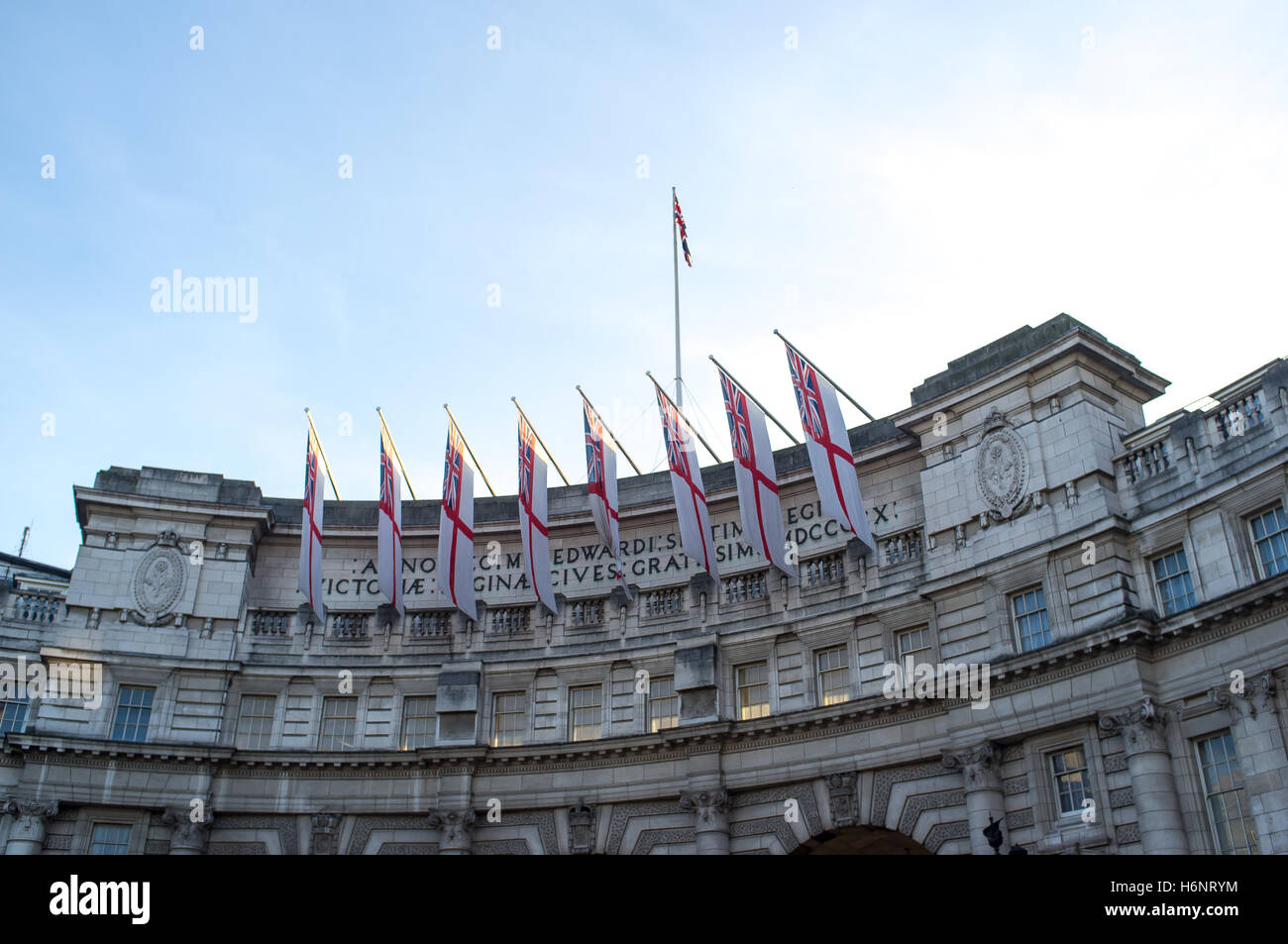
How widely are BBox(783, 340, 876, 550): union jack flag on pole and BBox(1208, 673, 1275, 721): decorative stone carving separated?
10219 mm

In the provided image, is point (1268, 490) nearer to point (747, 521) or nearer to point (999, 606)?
point (999, 606)

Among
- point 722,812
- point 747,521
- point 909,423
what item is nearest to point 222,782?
point 722,812

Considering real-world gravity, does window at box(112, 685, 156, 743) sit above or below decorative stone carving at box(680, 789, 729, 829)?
above

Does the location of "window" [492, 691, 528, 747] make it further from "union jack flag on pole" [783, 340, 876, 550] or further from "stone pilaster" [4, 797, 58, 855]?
"stone pilaster" [4, 797, 58, 855]

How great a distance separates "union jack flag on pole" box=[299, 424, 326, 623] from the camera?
127ft

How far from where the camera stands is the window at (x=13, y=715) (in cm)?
3734

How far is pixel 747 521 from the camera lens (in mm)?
34969

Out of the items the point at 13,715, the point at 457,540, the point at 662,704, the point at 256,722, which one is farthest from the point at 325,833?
the point at 662,704

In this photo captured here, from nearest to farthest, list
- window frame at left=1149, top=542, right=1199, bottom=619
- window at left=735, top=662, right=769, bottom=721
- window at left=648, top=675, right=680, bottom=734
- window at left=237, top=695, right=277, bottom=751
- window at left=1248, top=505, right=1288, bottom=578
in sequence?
window at left=1248, top=505, right=1288, bottom=578 → window frame at left=1149, top=542, right=1199, bottom=619 → window at left=735, top=662, right=769, bottom=721 → window at left=648, top=675, right=680, bottom=734 → window at left=237, top=695, right=277, bottom=751

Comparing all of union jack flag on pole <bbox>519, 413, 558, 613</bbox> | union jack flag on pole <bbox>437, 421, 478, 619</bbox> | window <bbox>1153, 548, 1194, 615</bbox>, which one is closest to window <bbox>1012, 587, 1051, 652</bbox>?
window <bbox>1153, 548, 1194, 615</bbox>
